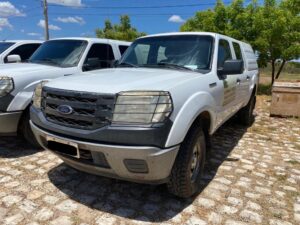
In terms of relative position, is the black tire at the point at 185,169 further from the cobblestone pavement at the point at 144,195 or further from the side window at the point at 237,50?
the side window at the point at 237,50

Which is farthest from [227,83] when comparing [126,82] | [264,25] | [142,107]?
[264,25]

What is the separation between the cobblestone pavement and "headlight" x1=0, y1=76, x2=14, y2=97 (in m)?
1.00

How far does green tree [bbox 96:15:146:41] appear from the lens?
90.4 feet

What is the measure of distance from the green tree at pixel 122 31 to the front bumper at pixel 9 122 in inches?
Result: 937

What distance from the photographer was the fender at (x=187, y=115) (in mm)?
2643

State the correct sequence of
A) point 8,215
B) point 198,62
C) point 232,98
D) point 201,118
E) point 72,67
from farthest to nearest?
1. point 72,67
2. point 232,98
3. point 198,62
4. point 201,118
5. point 8,215

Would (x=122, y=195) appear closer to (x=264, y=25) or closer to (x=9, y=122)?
(x=9, y=122)

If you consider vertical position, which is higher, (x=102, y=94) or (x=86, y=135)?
(x=102, y=94)

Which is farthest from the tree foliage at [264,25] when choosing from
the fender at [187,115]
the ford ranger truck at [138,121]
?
the fender at [187,115]

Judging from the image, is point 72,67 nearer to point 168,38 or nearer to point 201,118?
point 168,38

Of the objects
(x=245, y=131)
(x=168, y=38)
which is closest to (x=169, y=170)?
(x=168, y=38)

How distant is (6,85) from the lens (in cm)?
417

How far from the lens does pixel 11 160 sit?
4.32m

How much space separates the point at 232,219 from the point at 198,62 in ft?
6.26
